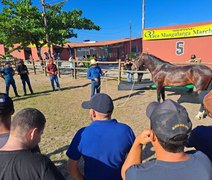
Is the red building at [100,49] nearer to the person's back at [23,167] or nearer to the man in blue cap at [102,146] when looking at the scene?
Result: the man in blue cap at [102,146]

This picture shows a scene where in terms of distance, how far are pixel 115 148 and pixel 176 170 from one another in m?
0.75

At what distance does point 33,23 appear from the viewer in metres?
16.4

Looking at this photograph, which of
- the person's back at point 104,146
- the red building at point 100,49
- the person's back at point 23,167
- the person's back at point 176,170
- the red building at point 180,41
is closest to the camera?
the person's back at point 176,170

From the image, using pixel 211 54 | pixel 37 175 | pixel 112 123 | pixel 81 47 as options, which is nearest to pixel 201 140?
pixel 112 123

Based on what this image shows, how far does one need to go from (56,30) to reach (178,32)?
9.33m

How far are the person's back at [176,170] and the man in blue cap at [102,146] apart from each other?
0.60 m

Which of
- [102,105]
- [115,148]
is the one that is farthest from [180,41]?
[115,148]

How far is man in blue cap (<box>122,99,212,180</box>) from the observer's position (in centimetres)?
121

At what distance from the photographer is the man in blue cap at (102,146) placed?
1859 mm

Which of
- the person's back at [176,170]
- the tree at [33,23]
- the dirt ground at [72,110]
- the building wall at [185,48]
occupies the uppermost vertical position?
the tree at [33,23]

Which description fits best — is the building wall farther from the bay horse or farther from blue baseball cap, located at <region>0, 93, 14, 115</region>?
blue baseball cap, located at <region>0, 93, 14, 115</region>

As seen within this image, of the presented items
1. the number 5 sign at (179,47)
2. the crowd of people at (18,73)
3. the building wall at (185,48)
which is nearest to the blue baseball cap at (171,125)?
the crowd of people at (18,73)

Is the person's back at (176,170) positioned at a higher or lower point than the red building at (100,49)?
lower

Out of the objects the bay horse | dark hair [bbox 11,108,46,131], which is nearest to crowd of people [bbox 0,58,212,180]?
dark hair [bbox 11,108,46,131]
